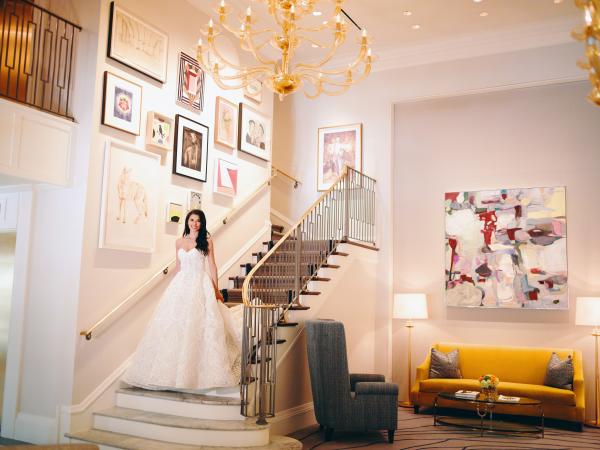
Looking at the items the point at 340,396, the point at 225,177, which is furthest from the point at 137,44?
the point at 340,396

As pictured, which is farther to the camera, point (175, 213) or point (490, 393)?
point (175, 213)

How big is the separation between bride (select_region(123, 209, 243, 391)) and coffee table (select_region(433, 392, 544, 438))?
2.91 meters

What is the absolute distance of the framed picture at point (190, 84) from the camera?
24.7 ft

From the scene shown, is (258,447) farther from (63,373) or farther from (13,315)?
(13,315)

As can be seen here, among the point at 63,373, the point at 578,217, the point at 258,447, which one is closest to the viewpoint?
the point at 258,447

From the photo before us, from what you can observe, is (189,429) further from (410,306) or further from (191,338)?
(410,306)

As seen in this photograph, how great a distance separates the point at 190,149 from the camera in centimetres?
757

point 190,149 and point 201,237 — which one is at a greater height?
point 190,149

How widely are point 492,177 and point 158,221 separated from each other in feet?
16.5

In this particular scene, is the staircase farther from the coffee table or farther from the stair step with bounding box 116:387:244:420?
the coffee table

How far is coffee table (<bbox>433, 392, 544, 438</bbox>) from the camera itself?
7000mm

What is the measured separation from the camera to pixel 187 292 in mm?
6074

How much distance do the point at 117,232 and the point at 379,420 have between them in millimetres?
3468

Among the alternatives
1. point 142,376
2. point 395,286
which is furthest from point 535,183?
point 142,376
